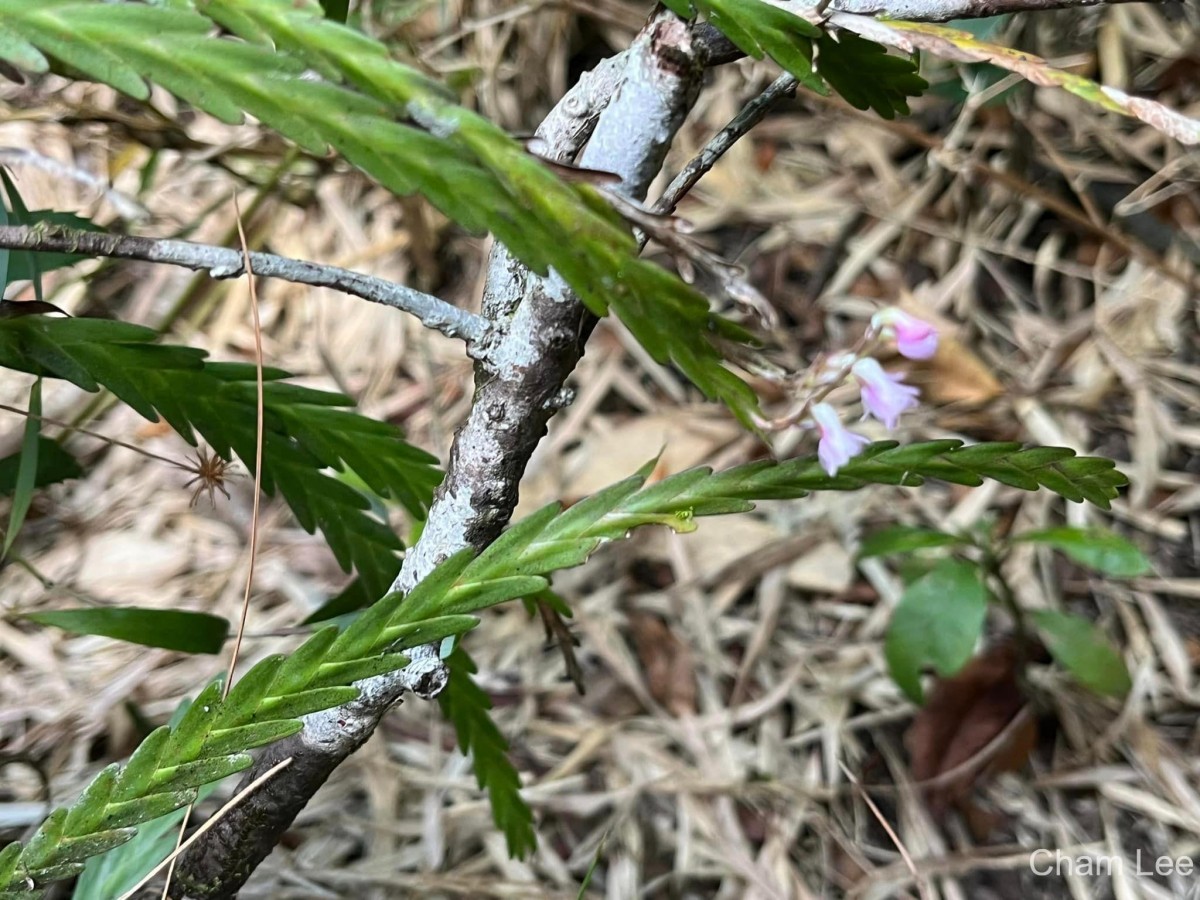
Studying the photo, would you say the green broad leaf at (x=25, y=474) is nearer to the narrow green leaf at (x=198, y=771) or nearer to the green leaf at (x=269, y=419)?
the green leaf at (x=269, y=419)

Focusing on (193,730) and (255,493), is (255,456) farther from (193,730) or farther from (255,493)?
(193,730)

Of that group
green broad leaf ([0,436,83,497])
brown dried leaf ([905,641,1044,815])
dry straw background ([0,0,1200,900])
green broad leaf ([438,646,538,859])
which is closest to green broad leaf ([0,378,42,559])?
green broad leaf ([0,436,83,497])

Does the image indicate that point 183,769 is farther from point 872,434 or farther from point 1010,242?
point 1010,242

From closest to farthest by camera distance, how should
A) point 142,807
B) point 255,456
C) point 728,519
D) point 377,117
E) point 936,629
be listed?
point 377,117
point 142,807
point 255,456
point 936,629
point 728,519

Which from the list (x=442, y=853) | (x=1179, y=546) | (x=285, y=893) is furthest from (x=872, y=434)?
(x=285, y=893)

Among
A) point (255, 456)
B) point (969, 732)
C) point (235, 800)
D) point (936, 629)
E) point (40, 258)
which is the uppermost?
point (40, 258)

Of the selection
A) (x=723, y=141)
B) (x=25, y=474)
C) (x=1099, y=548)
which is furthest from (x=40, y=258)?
(x=1099, y=548)

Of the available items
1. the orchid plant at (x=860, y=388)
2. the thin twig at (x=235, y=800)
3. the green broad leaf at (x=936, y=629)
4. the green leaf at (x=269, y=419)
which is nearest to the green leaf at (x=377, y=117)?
the orchid plant at (x=860, y=388)
